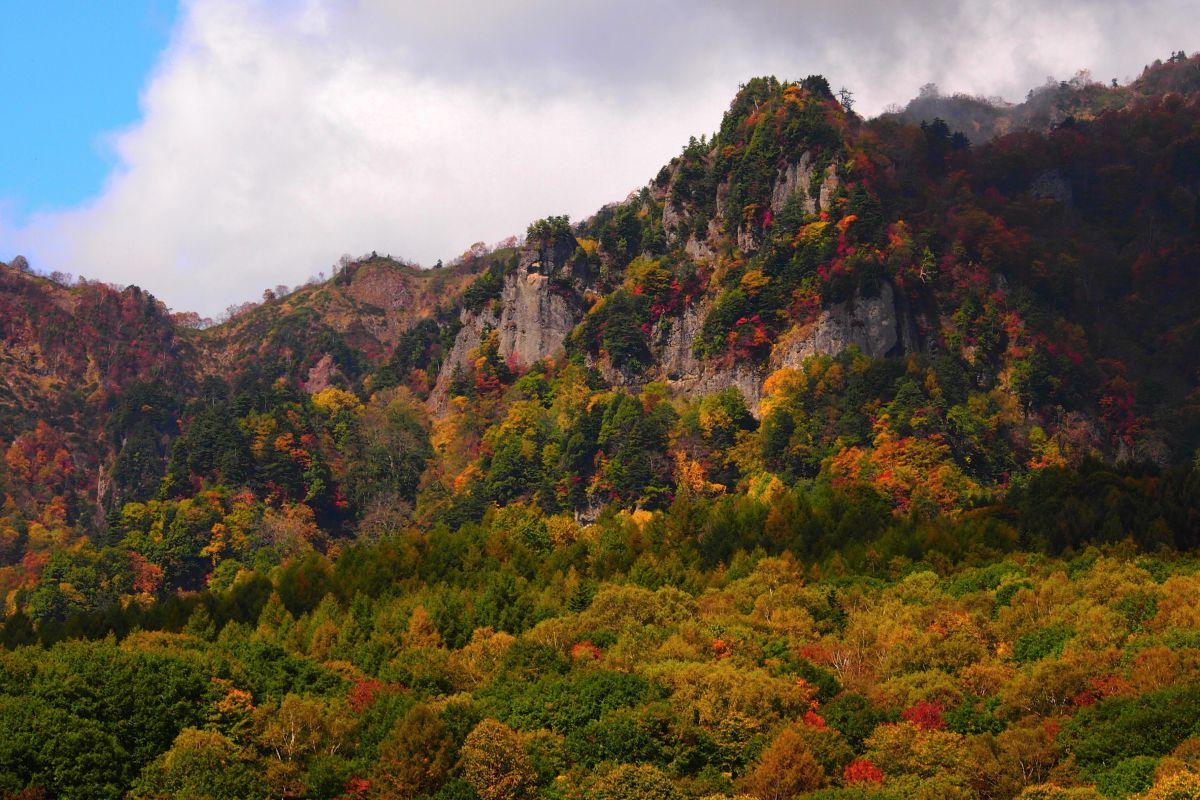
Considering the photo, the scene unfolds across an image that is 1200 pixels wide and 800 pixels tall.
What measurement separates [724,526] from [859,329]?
1461 inches

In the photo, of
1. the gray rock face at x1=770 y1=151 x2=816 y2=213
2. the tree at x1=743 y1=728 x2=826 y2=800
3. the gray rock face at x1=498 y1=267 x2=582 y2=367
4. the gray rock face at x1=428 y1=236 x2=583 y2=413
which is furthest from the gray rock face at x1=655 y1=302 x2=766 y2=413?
the tree at x1=743 y1=728 x2=826 y2=800

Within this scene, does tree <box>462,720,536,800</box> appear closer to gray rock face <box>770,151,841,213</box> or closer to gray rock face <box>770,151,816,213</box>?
gray rock face <box>770,151,841,213</box>

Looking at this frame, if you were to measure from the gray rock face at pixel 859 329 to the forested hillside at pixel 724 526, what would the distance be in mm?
391

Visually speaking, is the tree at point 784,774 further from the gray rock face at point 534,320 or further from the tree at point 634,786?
the gray rock face at point 534,320

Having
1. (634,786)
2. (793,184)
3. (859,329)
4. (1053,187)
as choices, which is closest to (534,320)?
(793,184)

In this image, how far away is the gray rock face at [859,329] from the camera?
482ft

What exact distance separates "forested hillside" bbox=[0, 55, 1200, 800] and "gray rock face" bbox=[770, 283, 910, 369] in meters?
0.39

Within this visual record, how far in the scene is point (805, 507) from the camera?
120 meters

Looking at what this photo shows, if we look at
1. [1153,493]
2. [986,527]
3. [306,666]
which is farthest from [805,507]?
[306,666]

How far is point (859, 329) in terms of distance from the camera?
148 meters

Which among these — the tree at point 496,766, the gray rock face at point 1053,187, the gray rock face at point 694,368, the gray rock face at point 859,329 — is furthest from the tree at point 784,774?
the gray rock face at point 1053,187

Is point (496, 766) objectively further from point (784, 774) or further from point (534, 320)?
point (534, 320)

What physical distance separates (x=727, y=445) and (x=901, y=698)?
239 ft

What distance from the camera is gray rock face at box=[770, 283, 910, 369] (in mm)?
147000
